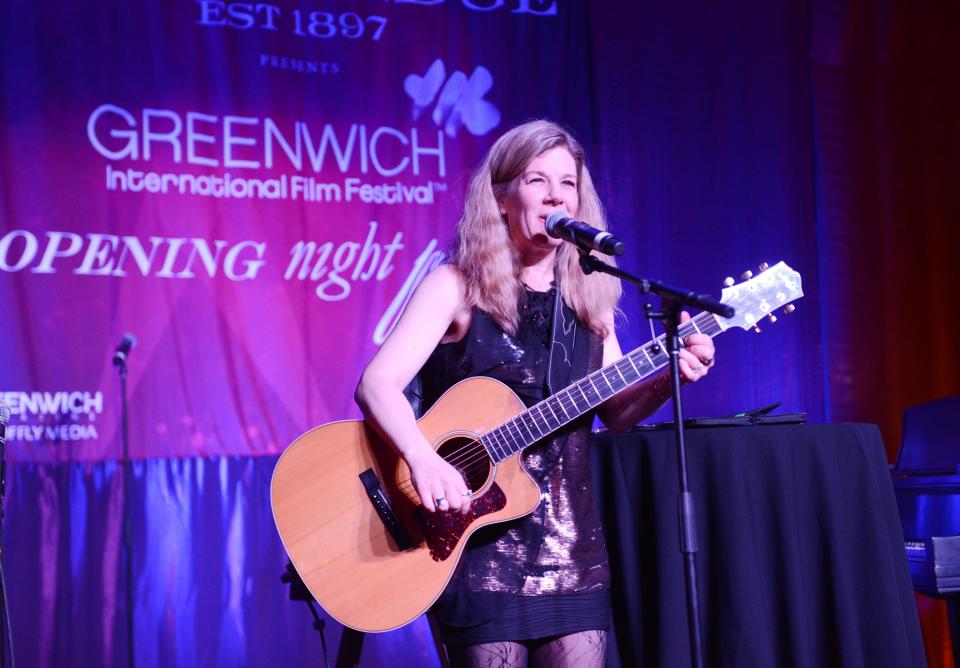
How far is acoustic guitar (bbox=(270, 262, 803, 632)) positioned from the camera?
235cm

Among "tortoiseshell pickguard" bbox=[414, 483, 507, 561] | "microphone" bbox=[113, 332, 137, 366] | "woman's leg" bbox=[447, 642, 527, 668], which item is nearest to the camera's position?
"woman's leg" bbox=[447, 642, 527, 668]

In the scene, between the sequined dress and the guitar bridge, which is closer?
the sequined dress

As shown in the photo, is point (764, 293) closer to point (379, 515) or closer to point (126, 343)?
point (379, 515)

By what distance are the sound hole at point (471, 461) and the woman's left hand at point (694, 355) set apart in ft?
1.79

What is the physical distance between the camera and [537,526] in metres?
2.33

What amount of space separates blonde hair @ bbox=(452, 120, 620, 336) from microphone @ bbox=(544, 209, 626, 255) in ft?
0.58

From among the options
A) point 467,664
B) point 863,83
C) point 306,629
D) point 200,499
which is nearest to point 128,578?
point 200,499

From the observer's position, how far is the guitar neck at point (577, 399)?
241 cm

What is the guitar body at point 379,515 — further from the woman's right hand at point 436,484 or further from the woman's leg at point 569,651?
the woman's leg at point 569,651

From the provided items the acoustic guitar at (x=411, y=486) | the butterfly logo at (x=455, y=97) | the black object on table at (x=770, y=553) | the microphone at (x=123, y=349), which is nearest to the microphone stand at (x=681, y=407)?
the acoustic guitar at (x=411, y=486)

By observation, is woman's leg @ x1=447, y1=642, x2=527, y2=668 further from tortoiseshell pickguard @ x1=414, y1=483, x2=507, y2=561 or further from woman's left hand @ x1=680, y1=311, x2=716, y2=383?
woman's left hand @ x1=680, y1=311, x2=716, y2=383

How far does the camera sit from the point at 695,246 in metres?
5.34

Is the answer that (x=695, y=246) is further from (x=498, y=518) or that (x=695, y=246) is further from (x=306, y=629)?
(x=498, y=518)

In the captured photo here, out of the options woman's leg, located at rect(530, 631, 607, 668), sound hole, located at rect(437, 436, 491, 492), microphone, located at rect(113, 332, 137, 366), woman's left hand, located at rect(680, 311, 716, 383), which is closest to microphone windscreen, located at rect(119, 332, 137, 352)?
microphone, located at rect(113, 332, 137, 366)
